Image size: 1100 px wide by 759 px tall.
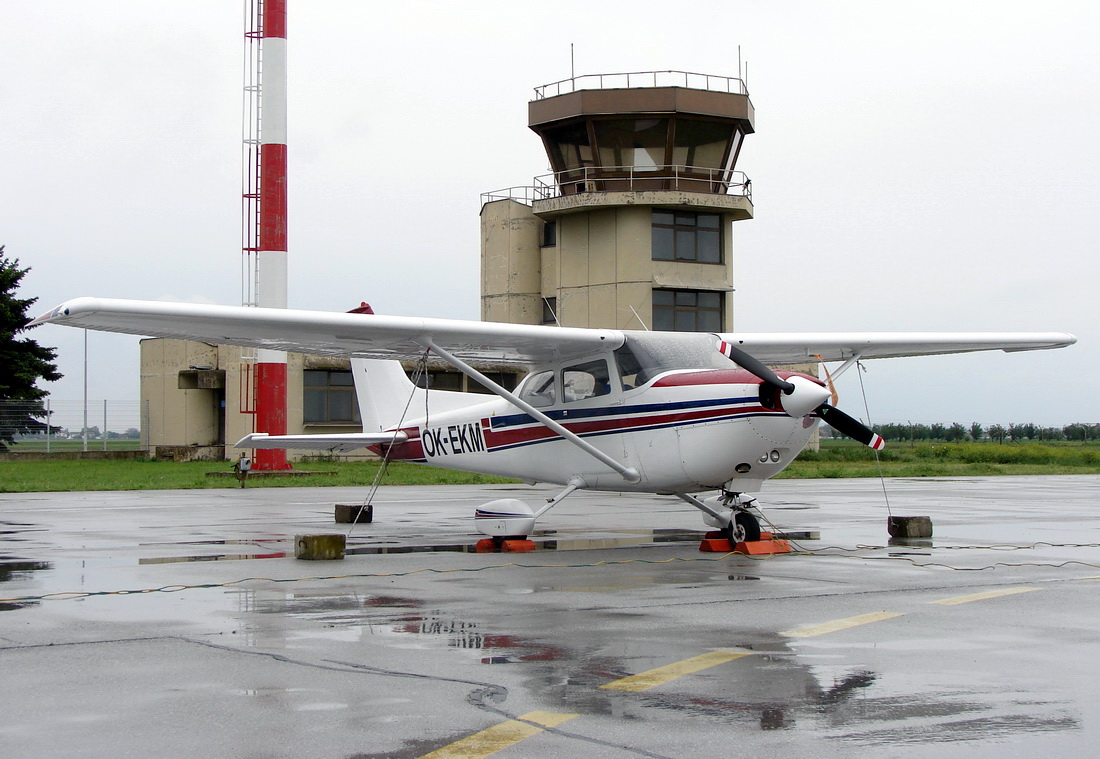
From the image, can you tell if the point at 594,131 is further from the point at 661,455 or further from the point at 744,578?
the point at 744,578

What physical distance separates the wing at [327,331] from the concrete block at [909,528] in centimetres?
418

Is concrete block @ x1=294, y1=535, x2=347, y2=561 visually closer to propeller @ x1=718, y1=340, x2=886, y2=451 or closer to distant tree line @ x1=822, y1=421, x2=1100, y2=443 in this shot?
propeller @ x1=718, y1=340, x2=886, y2=451

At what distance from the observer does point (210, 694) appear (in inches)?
200

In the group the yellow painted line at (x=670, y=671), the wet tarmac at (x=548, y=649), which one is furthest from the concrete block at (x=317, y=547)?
the yellow painted line at (x=670, y=671)

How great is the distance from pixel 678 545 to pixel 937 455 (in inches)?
1478

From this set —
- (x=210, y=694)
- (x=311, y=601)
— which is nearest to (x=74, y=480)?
(x=311, y=601)

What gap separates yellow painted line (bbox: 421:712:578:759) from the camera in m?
4.12

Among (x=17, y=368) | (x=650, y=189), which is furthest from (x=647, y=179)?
(x=17, y=368)

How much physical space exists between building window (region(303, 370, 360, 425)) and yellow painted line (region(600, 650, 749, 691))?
36214 millimetres

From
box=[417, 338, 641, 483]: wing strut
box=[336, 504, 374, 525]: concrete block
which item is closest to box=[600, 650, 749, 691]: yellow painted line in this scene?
box=[417, 338, 641, 483]: wing strut

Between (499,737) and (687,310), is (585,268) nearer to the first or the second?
(687,310)

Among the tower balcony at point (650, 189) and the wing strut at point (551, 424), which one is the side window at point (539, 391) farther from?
the tower balcony at point (650, 189)

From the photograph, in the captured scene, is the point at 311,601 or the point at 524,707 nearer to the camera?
the point at 524,707

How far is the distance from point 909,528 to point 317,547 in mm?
7184
